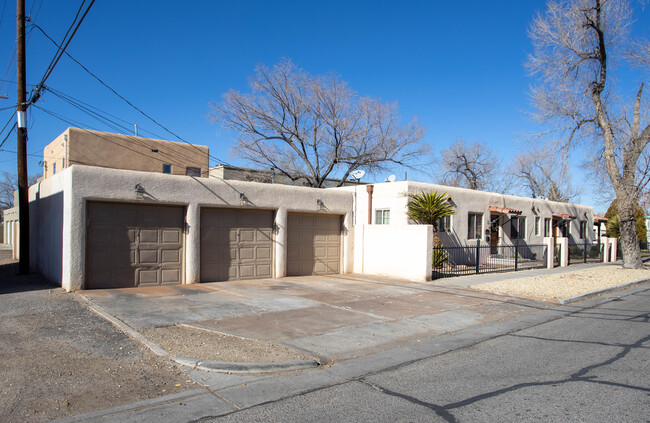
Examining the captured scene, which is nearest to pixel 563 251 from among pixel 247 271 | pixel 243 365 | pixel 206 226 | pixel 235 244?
pixel 247 271

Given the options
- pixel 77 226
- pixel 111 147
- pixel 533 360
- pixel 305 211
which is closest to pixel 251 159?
pixel 111 147

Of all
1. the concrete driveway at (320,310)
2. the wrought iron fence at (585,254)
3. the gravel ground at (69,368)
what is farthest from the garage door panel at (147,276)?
the wrought iron fence at (585,254)

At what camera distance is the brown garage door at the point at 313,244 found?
16.7m

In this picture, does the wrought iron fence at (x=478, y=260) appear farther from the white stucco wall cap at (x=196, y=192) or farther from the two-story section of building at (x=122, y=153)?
the two-story section of building at (x=122, y=153)

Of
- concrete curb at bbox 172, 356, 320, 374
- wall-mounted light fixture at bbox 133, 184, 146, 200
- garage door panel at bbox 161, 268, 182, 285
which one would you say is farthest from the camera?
garage door panel at bbox 161, 268, 182, 285

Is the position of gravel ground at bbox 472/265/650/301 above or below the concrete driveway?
below

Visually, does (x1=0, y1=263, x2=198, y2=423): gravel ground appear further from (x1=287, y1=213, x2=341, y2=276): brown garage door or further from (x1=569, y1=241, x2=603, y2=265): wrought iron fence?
(x1=569, y1=241, x2=603, y2=265): wrought iron fence

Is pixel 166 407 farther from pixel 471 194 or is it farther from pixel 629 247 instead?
pixel 629 247

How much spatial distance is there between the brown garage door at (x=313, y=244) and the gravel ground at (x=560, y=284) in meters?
5.63

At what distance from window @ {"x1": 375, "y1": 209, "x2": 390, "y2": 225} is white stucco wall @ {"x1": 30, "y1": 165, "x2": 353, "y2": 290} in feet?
7.09

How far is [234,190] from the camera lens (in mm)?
14766

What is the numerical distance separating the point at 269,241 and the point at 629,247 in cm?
1668

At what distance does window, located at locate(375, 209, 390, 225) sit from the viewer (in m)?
19.6

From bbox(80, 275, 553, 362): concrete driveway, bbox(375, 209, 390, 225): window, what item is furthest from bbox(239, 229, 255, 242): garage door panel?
bbox(375, 209, 390, 225): window
